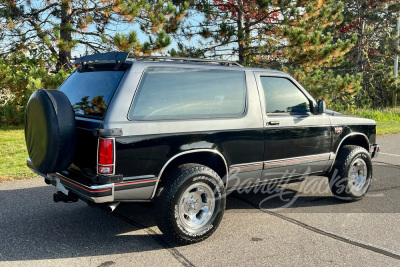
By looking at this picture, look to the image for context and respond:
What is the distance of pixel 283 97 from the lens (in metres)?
4.90

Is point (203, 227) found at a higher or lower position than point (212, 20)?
lower

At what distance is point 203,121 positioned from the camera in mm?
4059

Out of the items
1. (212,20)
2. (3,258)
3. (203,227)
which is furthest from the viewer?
(212,20)

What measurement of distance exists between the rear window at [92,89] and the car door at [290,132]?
6.17 feet

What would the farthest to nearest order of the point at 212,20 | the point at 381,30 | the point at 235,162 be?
the point at 381,30 → the point at 212,20 → the point at 235,162

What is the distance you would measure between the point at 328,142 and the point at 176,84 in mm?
2476

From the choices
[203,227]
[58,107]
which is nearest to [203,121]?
[203,227]

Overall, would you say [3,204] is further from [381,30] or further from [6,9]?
[381,30]

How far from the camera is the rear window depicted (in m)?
3.76

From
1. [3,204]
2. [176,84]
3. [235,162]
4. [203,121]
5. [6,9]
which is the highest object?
[6,9]

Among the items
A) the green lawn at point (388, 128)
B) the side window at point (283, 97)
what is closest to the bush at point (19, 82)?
the side window at point (283, 97)

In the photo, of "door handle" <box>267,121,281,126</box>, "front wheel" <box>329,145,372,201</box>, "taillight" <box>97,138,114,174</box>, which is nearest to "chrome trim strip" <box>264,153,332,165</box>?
"front wheel" <box>329,145,372,201</box>

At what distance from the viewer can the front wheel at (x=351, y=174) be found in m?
5.27

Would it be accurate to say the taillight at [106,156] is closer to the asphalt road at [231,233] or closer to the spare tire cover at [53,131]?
the spare tire cover at [53,131]
